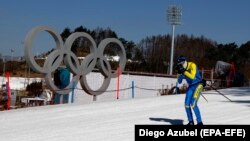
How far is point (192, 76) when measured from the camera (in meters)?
11.9

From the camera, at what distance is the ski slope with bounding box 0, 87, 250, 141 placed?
468 inches

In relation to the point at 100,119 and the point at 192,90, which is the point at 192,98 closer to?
the point at 192,90

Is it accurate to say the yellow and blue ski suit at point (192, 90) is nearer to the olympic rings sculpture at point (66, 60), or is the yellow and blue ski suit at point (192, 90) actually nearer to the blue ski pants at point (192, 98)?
the blue ski pants at point (192, 98)

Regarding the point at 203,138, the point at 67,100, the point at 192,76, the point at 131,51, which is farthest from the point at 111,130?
the point at 131,51

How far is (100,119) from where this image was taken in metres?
14.8

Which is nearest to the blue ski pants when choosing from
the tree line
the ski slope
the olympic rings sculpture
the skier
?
the skier

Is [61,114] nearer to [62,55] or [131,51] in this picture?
[62,55]

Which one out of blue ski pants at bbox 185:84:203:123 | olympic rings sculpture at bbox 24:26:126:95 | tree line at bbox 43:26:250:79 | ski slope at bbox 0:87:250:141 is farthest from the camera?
tree line at bbox 43:26:250:79

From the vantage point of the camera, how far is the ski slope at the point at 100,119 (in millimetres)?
11891

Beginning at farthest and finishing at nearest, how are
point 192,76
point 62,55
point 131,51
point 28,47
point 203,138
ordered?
1. point 131,51
2. point 62,55
3. point 28,47
4. point 192,76
5. point 203,138

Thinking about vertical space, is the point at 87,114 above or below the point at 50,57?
below

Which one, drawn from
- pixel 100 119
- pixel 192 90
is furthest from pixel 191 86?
pixel 100 119

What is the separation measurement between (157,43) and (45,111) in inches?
3256

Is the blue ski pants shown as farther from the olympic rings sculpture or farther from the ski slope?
the olympic rings sculpture
